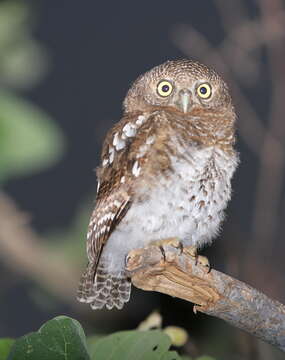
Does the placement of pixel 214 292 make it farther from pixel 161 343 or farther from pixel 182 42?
pixel 182 42

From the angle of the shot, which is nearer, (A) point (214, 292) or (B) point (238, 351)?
(A) point (214, 292)

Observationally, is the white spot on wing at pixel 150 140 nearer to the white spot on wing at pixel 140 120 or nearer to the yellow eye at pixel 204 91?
the white spot on wing at pixel 140 120

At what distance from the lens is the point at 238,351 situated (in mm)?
4324

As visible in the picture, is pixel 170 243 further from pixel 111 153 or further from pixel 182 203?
pixel 111 153

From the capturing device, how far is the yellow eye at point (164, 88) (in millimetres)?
3654

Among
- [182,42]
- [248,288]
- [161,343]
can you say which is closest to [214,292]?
[248,288]

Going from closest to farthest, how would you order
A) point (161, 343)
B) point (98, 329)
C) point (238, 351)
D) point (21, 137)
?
point (161, 343) < point (21, 137) < point (238, 351) < point (98, 329)

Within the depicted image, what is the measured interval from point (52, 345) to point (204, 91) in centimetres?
189

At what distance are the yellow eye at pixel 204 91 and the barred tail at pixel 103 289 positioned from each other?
971 millimetres

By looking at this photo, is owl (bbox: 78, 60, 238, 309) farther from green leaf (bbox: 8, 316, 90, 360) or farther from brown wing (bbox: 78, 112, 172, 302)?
green leaf (bbox: 8, 316, 90, 360)

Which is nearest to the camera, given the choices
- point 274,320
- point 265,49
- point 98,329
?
point 274,320

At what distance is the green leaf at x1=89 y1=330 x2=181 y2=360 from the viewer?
7.73ft

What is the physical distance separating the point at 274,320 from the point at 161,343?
0.50 m

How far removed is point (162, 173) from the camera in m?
3.24
